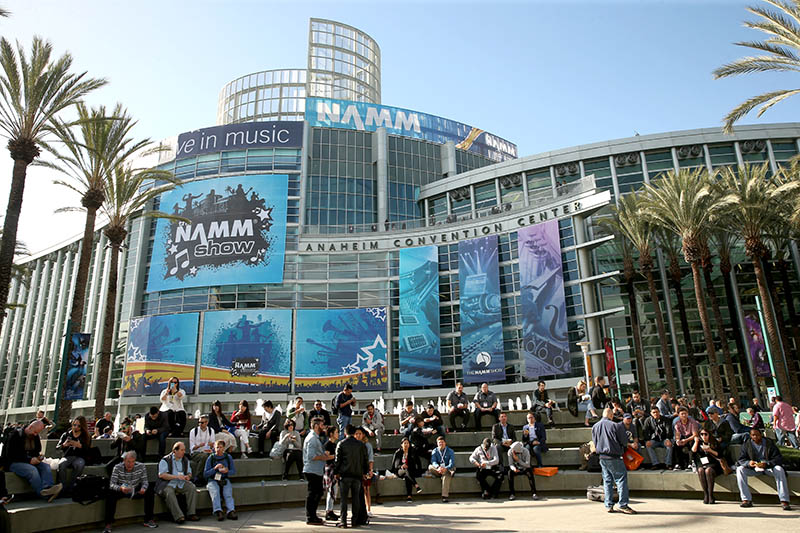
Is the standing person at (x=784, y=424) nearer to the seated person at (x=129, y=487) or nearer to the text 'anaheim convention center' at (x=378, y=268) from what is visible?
the seated person at (x=129, y=487)

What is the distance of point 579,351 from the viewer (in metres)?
43.2

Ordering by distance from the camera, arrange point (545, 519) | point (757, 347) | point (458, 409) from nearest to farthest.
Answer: point (545, 519) → point (458, 409) → point (757, 347)

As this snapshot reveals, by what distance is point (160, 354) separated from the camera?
48469 millimetres

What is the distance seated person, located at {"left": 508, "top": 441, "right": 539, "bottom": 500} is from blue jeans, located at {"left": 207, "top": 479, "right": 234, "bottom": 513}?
668 centimetres

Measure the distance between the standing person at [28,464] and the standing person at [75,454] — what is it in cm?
22

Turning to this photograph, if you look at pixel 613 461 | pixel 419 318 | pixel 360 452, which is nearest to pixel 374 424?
pixel 360 452

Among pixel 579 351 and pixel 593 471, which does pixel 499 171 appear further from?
pixel 593 471

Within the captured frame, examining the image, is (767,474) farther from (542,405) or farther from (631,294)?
(631,294)

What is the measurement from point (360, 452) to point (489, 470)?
4.93 m

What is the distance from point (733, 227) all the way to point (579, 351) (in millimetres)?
14094

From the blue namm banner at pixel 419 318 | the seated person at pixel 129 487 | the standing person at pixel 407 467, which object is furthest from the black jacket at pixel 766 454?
the blue namm banner at pixel 419 318

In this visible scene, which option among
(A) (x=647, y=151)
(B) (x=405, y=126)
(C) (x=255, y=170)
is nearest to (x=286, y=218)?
(C) (x=255, y=170)

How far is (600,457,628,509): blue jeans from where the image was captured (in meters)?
11.4

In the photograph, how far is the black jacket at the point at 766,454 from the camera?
1174 cm
